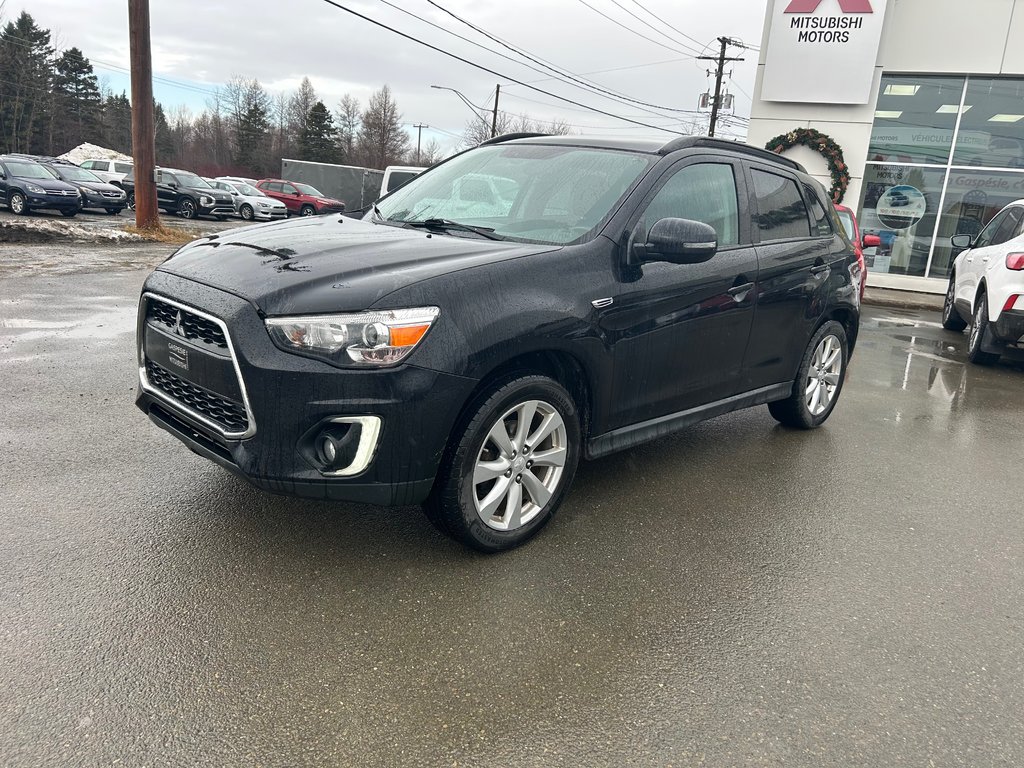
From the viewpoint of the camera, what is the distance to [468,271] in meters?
2.99

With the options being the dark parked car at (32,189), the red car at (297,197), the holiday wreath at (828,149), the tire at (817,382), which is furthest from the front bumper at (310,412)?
the red car at (297,197)

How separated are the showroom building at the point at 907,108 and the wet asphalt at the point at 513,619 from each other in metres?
13.7

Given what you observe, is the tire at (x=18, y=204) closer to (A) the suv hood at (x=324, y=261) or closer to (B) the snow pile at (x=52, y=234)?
(B) the snow pile at (x=52, y=234)

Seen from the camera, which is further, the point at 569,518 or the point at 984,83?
the point at 984,83

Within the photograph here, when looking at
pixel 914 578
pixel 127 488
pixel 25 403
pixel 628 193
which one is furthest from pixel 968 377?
pixel 25 403

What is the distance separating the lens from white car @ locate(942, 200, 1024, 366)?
758cm

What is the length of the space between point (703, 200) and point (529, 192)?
0.94 meters

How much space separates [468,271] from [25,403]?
343 cm

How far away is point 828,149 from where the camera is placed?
16.0 meters

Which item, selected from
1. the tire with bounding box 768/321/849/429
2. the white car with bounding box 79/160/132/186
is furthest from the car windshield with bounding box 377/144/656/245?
the white car with bounding box 79/160/132/186

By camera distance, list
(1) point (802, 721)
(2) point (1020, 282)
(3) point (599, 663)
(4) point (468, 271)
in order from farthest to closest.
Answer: (2) point (1020, 282) → (4) point (468, 271) → (3) point (599, 663) → (1) point (802, 721)

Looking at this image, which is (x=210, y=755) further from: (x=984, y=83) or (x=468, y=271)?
(x=984, y=83)

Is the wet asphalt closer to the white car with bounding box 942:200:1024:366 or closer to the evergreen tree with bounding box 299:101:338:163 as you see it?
the white car with bounding box 942:200:1024:366

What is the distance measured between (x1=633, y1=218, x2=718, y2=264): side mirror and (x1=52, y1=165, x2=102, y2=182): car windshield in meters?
24.4
